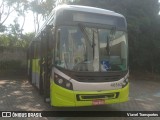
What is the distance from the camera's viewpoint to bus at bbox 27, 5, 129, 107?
7.62 metres

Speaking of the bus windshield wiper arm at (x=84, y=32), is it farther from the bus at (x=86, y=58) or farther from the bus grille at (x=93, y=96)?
the bus grille at (x=93, y=96)

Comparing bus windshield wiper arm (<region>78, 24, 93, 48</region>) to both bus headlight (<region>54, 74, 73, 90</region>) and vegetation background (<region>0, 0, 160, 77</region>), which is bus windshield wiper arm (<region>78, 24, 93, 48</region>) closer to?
bus headlight (<region>54, 74, 73, 90</region>)

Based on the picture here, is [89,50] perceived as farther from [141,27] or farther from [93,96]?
[141,27]

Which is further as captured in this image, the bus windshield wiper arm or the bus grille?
the bus windshield wiper arm

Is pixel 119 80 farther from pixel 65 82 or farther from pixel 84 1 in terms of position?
pixel 84 1

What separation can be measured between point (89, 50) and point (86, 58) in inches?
10.7

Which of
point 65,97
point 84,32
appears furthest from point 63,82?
point 84,32

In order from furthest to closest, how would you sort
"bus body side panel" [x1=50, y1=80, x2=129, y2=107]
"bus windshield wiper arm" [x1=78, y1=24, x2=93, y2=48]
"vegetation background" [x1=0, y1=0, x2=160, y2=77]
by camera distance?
"vegetation background" [x1=0, y1=0, x2=160, y2=77] < "bus windshield wiper arm" [x1=78, y1=24, x2=93, y2=48] < "bus body side panel" [x1=50, y1=80, x2=129, y2=107]

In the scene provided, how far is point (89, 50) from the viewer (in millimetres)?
7926

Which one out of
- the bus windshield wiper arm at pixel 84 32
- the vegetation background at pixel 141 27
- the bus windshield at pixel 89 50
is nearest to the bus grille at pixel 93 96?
the bus windshield at pixel 89 50

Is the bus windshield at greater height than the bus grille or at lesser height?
greater

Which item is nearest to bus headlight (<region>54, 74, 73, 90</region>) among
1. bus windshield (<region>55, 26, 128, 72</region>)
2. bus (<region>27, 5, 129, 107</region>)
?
bus (<region>27, 5, 129, 107</region>)

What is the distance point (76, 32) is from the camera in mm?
7891

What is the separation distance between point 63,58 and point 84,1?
48.1 feet
